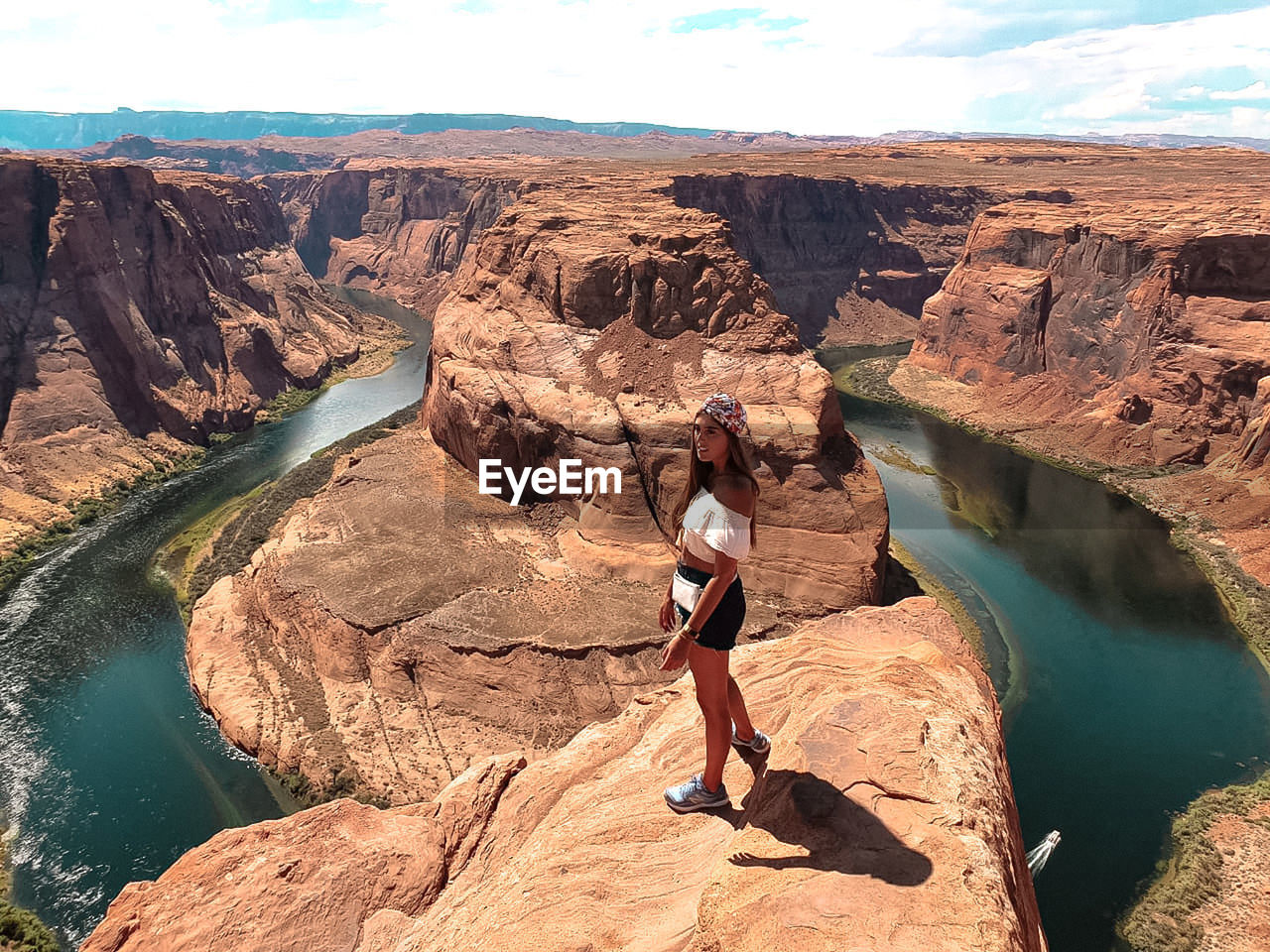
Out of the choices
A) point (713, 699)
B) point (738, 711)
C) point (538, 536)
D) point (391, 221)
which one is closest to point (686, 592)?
point (713, 699)

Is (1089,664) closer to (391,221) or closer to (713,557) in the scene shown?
(713,557)

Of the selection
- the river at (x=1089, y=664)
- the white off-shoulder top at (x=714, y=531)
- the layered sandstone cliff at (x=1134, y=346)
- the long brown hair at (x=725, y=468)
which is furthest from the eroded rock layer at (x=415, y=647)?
the layered sandstone cliff at (x=1134, y=346)

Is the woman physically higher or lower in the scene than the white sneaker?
higher

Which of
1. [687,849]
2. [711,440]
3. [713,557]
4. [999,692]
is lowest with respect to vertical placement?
[999,692]

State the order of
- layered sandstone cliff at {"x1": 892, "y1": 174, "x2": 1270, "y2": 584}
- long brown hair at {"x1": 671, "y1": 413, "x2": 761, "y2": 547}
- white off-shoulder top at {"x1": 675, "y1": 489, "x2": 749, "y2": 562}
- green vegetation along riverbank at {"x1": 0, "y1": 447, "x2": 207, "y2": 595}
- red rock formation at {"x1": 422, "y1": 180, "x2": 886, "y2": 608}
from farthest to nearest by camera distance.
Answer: layered sandstone cliff at {"x1": 892, "y1": 174, "x2": 1270, "y2": 584}, green vegetation along riverbank at {"x1": 0, "y1": 447, "x2": 207, "y2": 595}, red rock formation at {"x1": 422, "y1": 180, "x2": 886, "y2": 608}, long brown hair at {"x1": 671, "y1": 413, "x2": 761, "y2": 547}, white off-shoulder top at {"x1": 675, "y1": 489, "x2": 749, "y2": 562}

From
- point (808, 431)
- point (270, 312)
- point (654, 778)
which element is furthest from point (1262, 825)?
point (270, 312)

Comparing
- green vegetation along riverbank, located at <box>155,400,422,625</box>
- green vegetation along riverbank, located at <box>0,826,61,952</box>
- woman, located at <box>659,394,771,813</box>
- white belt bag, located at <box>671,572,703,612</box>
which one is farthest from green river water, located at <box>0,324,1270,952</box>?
white belt bag, located at <box>671,572,703,612</box>

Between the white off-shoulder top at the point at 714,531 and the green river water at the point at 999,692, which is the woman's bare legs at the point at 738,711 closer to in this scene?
the white off-shoulder top at the point at 714,531

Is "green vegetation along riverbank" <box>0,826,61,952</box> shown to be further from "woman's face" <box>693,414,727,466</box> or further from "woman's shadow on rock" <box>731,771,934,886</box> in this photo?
"woman's face" <box>693,414,727,466</box>
